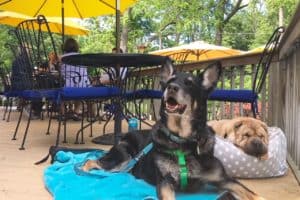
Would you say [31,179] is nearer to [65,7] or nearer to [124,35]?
[65,7]

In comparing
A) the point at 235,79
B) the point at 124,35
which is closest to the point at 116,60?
the point at 235,79

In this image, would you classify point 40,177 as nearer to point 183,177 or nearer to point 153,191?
point 153,191

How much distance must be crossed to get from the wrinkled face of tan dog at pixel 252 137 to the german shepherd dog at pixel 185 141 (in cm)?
48

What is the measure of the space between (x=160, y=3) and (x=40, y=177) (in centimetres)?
1550

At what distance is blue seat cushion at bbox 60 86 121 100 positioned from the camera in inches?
176

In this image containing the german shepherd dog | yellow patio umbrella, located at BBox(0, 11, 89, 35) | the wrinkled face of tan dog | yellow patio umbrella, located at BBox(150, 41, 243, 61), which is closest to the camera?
the german shepherd dog

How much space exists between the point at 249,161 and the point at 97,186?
1.09 m

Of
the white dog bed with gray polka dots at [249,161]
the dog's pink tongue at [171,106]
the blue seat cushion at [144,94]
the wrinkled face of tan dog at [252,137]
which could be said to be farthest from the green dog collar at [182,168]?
the blue seat cushion at [144,94]

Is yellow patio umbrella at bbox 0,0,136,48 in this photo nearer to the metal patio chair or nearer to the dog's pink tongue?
the metal patio chair

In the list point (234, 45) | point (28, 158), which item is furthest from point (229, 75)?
point (234, 45)

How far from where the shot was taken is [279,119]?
16.6 feet

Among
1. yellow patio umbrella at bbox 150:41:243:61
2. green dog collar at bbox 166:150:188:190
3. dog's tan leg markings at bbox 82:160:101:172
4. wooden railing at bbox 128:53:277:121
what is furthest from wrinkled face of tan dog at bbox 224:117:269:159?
yellow patio umbrella at bbox 150:41:243:61

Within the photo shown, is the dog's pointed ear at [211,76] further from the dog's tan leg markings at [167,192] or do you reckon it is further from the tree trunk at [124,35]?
the tree trunk at [124,35]

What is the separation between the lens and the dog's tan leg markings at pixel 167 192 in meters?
2.62
